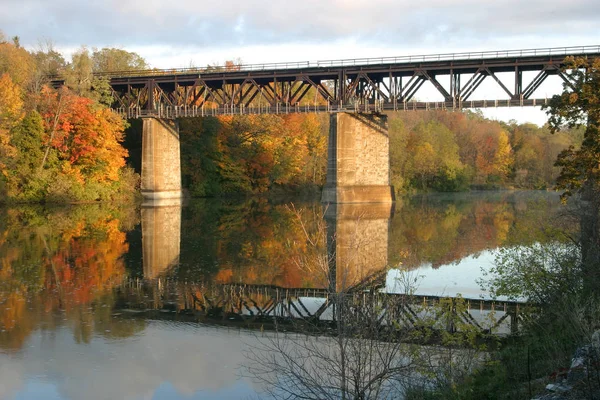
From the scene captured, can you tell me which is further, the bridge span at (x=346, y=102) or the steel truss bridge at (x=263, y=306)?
the bridge span at (x=346, y=102)

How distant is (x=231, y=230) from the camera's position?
138 feet

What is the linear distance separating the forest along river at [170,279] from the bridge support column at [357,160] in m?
15.0

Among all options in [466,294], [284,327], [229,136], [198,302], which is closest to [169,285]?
[198,302]

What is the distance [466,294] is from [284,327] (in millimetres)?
6902

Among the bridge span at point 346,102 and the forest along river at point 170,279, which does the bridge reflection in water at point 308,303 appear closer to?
the forest along river at point 170,279

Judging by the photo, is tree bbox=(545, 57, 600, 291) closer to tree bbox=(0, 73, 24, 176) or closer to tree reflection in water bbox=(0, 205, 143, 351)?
tree reflection in water bbox=(0, 205, 143, 351)

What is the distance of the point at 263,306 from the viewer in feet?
64.3

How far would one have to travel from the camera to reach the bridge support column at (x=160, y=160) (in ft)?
237

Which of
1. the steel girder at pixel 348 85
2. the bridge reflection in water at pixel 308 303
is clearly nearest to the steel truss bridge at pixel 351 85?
the steel girder at pixel 348 85

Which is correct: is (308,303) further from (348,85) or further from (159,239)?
(348,85)

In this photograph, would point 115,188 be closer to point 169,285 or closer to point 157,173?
point 157,173

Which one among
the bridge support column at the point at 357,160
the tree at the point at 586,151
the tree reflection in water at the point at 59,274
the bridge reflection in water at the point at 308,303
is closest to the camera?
the bridge reflection in water at the point at 308,303

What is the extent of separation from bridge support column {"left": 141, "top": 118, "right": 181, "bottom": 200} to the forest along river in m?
22.8

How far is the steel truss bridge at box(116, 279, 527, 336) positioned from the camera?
16.5 metres
